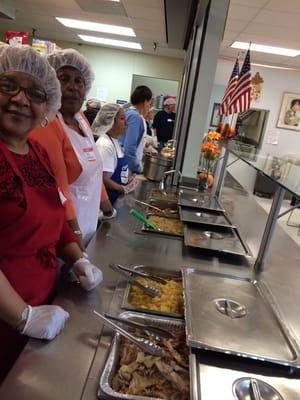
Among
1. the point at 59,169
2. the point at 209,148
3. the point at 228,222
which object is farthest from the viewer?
the point at 209,148

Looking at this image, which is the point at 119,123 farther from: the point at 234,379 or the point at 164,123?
the point at 164,123

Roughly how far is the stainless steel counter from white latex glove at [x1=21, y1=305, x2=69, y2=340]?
0.05 feet

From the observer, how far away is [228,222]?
161cm

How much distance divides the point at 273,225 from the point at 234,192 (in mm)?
1345

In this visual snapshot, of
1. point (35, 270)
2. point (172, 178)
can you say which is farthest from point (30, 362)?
point (172, 178)

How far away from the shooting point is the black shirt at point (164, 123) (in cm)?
533

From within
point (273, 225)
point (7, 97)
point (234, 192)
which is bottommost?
point (234, 192)

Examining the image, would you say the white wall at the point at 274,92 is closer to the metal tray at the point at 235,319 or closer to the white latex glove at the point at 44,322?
the metal tray at the point at 235,319

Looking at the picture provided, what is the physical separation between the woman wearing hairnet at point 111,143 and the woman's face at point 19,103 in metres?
0.88

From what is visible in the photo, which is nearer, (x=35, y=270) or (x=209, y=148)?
(x=35, y=270)

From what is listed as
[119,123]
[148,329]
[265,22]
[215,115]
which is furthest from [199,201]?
[215,115]

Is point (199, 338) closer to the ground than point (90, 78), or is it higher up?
closer to the ground

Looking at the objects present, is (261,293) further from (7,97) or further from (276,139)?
(276,139)

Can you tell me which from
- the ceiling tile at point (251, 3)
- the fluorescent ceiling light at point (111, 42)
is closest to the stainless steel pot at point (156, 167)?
the ceiling tile at point (251, 3)
